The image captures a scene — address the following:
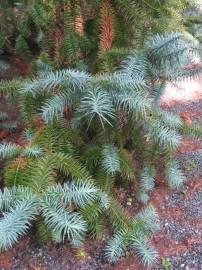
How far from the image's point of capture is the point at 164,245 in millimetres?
2248

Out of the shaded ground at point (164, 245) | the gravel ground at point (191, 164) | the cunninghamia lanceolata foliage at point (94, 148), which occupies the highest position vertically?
the cunninghamia lanceolata foliage at point (94, 148)

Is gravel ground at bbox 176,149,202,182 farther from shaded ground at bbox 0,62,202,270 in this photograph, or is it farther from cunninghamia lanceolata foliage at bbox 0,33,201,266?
cunninghamia lanceolata foliage at bbox 0,33,201,266

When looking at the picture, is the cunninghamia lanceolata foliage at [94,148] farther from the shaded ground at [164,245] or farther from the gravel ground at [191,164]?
the gravel ground at [191,164]

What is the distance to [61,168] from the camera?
6.98ft

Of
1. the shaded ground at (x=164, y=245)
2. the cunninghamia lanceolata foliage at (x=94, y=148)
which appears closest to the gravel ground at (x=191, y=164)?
the shaded ground at (x=164, y=245)

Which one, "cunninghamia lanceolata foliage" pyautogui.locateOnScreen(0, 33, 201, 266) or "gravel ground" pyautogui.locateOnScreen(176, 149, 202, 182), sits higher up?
"cunninghamia lanceolata foliage" pyautogui.locateOnScreen(0, 33, 201, 266)

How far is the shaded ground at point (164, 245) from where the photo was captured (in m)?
2.13

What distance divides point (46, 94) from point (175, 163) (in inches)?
35.1

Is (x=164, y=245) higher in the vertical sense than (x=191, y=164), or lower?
lower

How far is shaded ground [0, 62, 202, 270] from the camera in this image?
2.13m

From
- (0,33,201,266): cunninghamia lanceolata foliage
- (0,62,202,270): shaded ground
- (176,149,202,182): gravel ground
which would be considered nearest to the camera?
(0,33,201,266): cunninghamia lanceolata foliage

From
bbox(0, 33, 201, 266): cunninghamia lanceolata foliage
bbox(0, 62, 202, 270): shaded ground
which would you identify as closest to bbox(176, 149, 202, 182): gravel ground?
bbox(0, 62, 202, 270): shaded ground

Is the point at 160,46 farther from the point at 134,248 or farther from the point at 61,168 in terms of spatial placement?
the point at 134,248

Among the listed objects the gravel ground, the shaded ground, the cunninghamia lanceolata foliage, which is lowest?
the shaded ground
